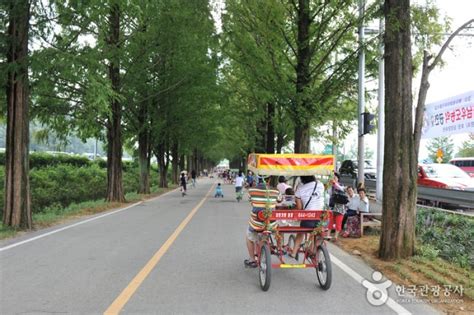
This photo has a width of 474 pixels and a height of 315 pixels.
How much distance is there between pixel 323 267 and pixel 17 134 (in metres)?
9.80

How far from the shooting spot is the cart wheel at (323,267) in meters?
6.05

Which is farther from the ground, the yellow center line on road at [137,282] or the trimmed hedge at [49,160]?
the trimmed hedge at [49,160]

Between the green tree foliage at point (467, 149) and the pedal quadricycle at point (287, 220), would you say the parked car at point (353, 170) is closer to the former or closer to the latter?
the pedal quadricycle at point (287, 220)

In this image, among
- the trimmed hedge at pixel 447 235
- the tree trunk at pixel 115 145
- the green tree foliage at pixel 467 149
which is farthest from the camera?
the green tree foliage at pixel 467 149

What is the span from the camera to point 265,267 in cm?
607

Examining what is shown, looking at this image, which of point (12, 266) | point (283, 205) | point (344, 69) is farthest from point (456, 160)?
point (12, 266)

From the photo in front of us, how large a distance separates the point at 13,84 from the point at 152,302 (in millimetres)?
9505

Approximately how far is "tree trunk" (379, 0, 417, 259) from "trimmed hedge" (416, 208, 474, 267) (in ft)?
2.30

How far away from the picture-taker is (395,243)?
8094mm

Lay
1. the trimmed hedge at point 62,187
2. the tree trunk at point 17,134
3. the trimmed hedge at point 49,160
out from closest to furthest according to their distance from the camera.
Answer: the tree trunk at point 17,134 → the trimmed hedge at point 62,187 → the trimmed hedge at point 49,160

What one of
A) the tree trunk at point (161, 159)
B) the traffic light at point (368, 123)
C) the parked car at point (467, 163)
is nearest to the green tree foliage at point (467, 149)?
the parked car at point (467, 163)

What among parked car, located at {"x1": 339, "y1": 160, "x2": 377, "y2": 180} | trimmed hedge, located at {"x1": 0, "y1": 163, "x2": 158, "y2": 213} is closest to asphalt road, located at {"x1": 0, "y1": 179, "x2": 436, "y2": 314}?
trimmed hedge, located at {"x1": 0, "y1": 163, "x2": 158, "y2": 213}

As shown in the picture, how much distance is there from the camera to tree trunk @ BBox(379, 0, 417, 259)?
8117 mm

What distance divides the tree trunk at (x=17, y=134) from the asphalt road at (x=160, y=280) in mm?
1490
